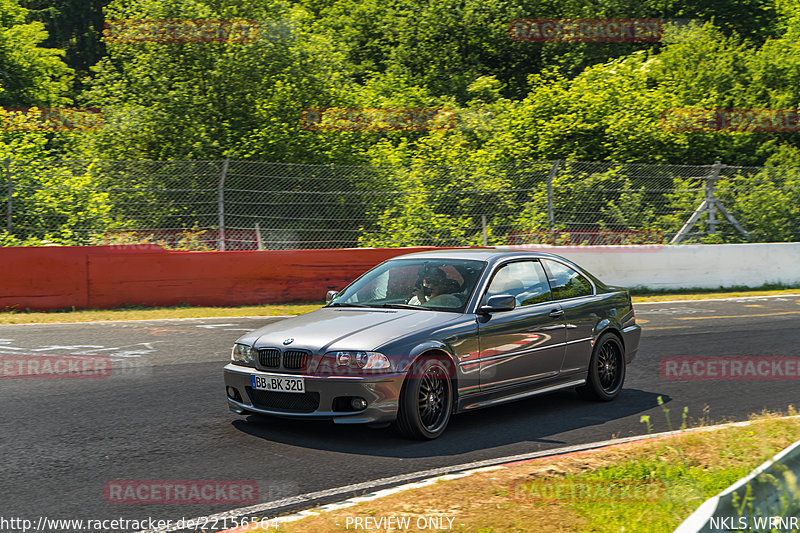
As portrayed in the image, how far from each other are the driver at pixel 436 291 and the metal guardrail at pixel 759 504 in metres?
3.84

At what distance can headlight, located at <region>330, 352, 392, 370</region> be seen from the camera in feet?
20.6

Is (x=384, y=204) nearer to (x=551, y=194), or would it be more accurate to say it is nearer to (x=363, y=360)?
(x=551, y=194)

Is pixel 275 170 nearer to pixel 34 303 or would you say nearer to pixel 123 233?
pixel 123 233

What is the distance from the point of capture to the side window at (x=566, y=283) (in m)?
8.09

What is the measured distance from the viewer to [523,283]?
Result: 25.5 feet

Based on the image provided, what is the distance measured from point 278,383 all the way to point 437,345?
4.03ft

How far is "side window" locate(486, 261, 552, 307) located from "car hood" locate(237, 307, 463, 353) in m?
0.70

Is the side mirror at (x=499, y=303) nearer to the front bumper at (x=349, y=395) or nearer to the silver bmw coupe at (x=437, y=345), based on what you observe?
the silver bmw coupe at (x=437, y=345)

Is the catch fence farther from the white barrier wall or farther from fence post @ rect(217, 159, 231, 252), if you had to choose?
the white barrier wall

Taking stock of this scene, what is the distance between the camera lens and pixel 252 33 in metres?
24.1

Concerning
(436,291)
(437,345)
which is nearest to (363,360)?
(437,345)

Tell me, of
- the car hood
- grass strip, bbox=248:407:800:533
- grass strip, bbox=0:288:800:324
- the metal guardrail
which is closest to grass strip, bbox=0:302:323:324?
grass strip, bbox=0:288:800:324

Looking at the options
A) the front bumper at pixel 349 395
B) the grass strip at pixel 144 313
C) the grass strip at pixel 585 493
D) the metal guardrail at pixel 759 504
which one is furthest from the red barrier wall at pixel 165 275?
the metal guardrail at pixel 759 504

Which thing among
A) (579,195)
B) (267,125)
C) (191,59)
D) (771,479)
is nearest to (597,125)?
(579,195)
